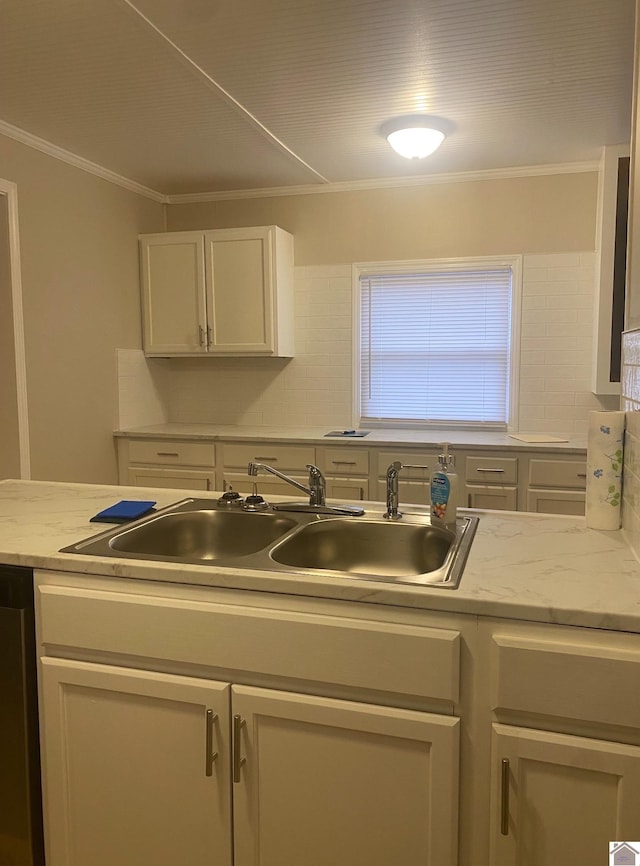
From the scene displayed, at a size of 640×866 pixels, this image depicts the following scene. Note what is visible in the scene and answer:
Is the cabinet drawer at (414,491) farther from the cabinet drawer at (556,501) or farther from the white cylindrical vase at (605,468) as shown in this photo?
the white cylindrical vase at (605,468)

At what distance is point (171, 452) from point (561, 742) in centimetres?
327

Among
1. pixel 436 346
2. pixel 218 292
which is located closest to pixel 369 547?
pixel 436 346

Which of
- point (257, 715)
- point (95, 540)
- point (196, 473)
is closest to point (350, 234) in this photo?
point (196, 473)

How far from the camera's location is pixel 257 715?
1.45m

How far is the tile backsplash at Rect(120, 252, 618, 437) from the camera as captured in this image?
158 inches

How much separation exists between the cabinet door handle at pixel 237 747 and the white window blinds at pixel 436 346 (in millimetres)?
3121

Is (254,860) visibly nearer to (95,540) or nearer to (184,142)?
(95,540)

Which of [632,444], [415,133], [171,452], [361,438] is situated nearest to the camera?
[632,444]

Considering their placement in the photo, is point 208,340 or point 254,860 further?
point 208,340

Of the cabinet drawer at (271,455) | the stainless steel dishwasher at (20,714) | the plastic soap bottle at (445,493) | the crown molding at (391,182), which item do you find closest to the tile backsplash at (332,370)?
the crown molding at (391,182)

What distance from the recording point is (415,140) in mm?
3291

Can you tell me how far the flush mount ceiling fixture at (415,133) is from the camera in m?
3.22

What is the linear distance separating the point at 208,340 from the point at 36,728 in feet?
9.94

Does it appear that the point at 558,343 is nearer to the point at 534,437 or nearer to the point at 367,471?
the point at 534,437
